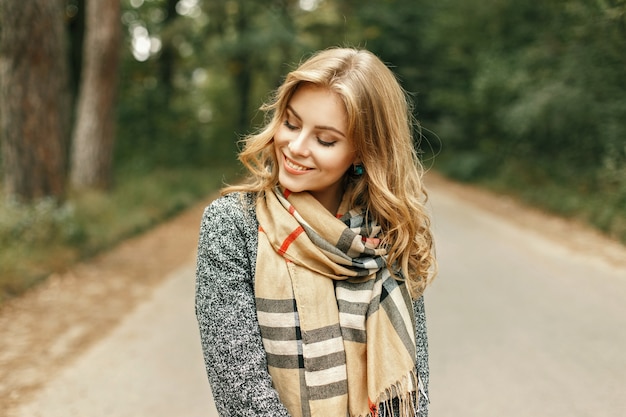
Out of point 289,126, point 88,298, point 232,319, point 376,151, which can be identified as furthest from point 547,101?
point 232,319

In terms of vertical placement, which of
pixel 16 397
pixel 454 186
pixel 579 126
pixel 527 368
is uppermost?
pixel 579 126

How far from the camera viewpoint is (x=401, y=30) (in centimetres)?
2511

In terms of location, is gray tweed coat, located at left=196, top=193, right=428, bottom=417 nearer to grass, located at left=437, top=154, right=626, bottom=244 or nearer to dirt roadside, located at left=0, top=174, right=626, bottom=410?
dirt roadside, located at left=0, top=174, right=626, bottom=410

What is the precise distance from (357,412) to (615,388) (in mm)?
Result: 2954

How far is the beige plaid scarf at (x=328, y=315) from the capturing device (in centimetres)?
175

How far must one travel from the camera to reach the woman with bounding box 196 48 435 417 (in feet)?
5.65

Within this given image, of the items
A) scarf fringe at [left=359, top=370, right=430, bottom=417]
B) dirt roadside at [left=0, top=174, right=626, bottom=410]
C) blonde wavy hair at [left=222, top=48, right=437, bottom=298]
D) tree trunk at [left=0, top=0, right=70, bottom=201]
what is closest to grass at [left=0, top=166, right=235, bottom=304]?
dirt roadside at [left=0, top=174, right=626, bottom=410]

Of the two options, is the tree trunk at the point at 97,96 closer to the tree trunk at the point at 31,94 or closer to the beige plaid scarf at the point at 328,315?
the tree trunk at the point at 31,94

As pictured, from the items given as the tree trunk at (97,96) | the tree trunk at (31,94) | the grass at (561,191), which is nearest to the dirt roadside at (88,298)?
the grass at (561,191)

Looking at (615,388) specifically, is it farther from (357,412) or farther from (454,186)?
(454,186)

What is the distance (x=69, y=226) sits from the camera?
25.1 ft

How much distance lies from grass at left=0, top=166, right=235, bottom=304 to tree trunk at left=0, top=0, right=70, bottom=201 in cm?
38

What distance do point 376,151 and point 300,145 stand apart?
0.27 metres

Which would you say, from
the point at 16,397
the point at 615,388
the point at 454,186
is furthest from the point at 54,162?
the point at 454,186
